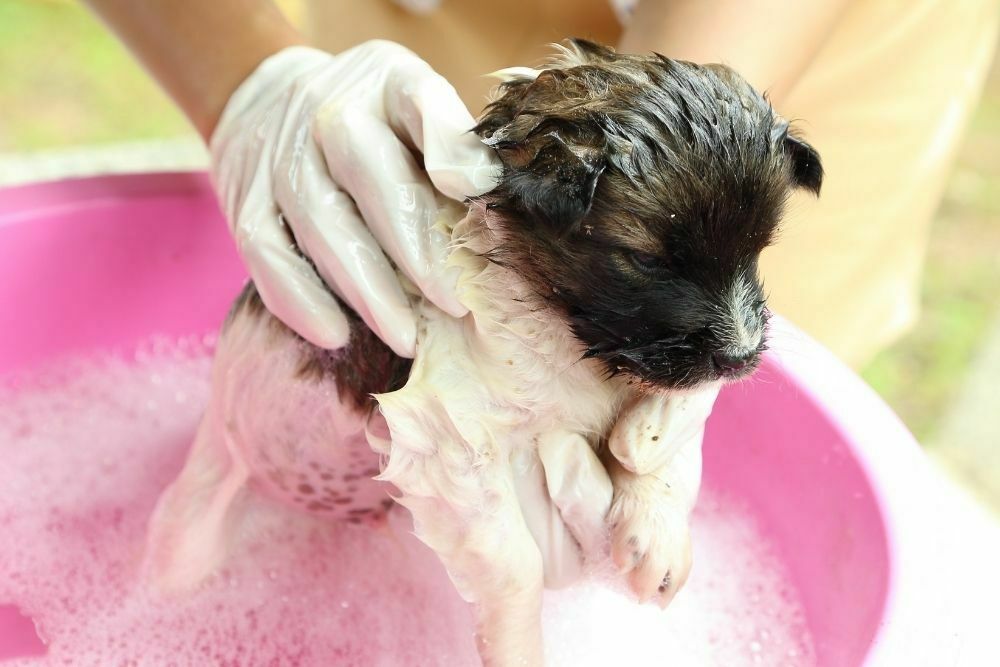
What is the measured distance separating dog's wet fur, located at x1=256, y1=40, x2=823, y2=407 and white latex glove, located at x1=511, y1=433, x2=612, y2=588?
0.22 metres

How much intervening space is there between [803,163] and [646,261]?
28 cm

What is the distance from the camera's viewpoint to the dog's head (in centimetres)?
108

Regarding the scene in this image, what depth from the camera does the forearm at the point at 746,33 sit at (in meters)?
1.70

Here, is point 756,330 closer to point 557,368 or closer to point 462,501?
point 557,368

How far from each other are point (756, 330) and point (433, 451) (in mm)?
444

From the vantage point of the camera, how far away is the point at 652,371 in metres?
1.16

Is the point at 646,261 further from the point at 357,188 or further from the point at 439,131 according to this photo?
the point at 357,188

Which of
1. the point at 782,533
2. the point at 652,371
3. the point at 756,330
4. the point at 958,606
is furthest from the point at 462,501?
the point at 782,533

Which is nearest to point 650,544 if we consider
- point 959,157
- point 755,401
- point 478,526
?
point 478,526

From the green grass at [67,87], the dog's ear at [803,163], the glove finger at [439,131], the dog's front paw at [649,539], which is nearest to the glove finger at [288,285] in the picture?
the glove finger at [439,131]

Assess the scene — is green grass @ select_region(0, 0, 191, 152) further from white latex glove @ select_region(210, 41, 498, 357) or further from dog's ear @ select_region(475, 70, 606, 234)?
dog's ear @ select_region(475, 70, 606, 234)

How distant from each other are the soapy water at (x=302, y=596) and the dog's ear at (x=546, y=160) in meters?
0.68

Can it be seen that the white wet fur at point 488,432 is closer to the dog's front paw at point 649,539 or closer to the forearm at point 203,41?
the dog's front paw at point 649,539

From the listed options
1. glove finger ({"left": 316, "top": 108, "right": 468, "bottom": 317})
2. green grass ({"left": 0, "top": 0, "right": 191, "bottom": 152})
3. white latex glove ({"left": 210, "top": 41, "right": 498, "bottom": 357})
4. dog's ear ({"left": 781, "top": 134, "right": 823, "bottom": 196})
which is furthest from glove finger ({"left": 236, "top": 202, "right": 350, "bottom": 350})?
green grass ({"left": 0, "top": 0, "right": 191, "bottom": 152})
